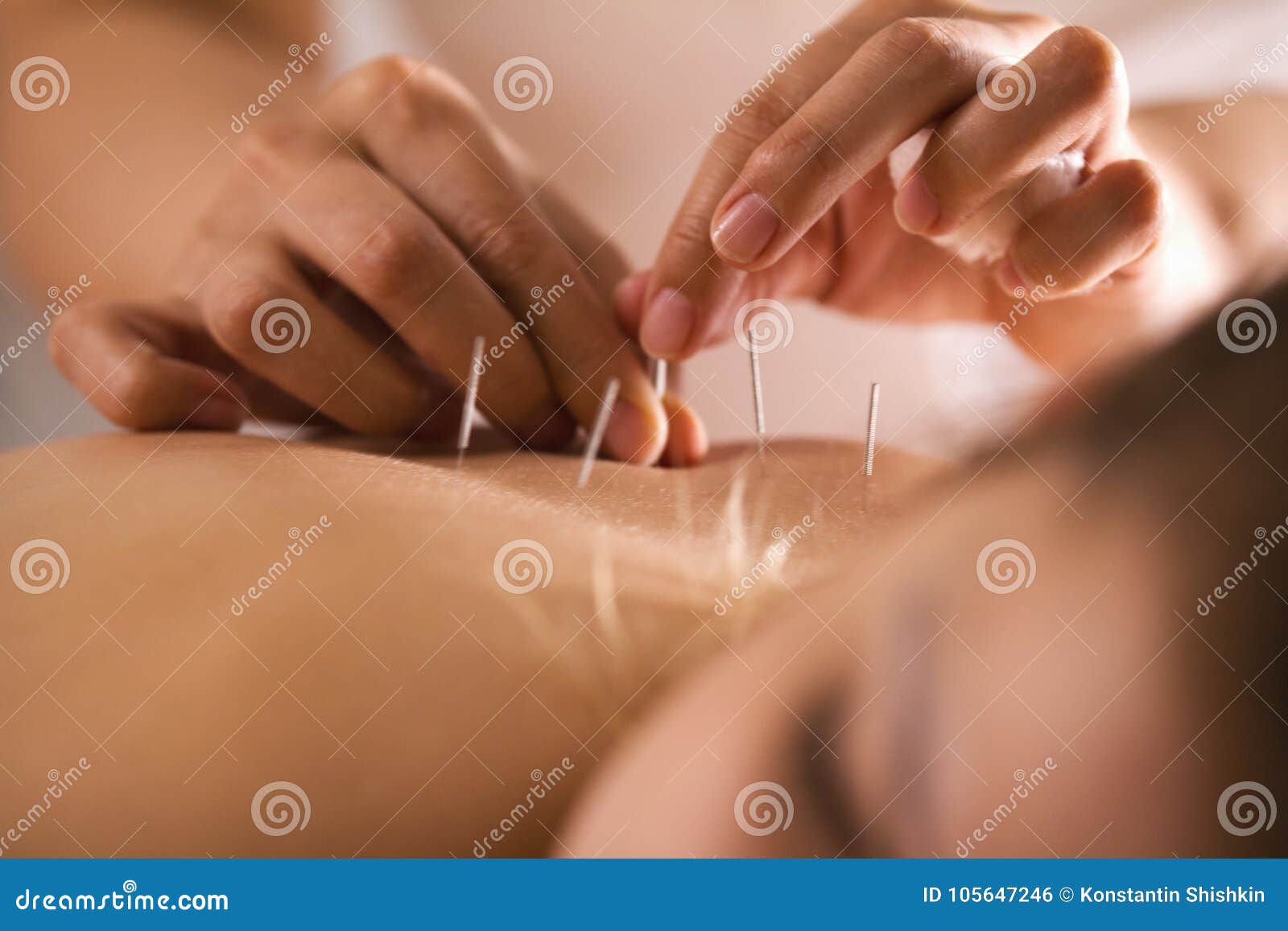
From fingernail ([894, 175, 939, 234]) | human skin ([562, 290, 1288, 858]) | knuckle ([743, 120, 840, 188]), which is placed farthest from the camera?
fingernail ([894, 175, 939, 234])

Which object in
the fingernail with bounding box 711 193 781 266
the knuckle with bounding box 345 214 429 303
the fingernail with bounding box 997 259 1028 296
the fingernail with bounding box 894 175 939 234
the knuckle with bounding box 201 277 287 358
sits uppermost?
the fingernail with bounding box 997 259 1028 296

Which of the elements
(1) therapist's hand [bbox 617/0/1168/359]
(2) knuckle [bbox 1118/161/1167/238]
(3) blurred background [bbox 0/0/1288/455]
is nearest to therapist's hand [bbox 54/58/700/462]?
(1) therapist's hand [bbox 617/0/1168/359]

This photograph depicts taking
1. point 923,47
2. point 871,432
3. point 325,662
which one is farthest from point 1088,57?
point 325,662

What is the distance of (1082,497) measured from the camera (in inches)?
23.9

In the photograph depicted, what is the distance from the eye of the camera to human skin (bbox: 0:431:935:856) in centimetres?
67

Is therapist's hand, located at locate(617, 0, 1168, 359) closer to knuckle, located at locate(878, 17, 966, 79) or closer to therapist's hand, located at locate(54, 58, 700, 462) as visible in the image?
knuckle, located at locate(878, 17, 966, 79)

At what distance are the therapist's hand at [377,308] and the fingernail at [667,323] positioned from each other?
0.05 meters

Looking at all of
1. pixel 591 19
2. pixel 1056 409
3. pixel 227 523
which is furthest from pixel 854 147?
pixel 591 19

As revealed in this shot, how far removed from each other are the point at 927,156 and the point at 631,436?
425 mm

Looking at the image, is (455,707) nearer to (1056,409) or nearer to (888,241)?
(1056,409)

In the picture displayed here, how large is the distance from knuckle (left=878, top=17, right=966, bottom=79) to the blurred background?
67cm

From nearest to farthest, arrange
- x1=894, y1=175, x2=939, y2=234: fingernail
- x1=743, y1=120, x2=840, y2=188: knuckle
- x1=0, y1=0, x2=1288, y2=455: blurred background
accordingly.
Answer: x1=743, y1=120, x2=840, y2=188: knuckle, x1=894, y1=175, x2=939, y2=234: fingernail, x1=0, y1=0, x2=1288, y2=455: blurred background

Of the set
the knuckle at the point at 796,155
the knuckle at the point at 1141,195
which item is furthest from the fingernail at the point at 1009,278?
the knuckle at the point at 796,155

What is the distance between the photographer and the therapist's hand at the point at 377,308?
Result: 39.9 inches
